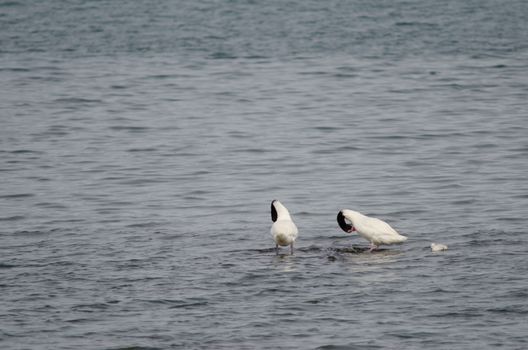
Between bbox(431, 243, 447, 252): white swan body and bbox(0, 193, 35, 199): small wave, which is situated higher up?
bbox(431, 243, 447, 252): white swan body

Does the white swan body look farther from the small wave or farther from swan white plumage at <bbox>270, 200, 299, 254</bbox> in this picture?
the small wave

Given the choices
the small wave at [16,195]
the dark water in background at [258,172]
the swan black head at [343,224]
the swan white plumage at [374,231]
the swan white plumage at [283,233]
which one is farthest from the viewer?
the small wave at [16,195]

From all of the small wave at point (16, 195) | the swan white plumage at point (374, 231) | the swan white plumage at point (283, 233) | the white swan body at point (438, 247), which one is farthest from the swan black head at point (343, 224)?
the small wave at point (16, 195)

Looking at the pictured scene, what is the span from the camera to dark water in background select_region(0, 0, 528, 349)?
1280 cm

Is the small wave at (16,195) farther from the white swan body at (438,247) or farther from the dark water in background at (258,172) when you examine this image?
the white swan body at (438,247)

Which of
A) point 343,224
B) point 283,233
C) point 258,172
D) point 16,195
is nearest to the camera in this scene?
point 283,233

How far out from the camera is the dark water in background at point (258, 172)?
12.8 metres

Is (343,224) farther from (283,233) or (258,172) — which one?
(258,172)

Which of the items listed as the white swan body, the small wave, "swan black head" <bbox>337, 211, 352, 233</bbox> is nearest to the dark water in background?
the small wave

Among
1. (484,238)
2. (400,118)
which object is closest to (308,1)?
(400,118)

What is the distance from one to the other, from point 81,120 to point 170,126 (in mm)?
2406

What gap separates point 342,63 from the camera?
36344mm

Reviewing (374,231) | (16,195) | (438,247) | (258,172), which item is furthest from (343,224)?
(16,195)

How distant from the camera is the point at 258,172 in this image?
901 inches
